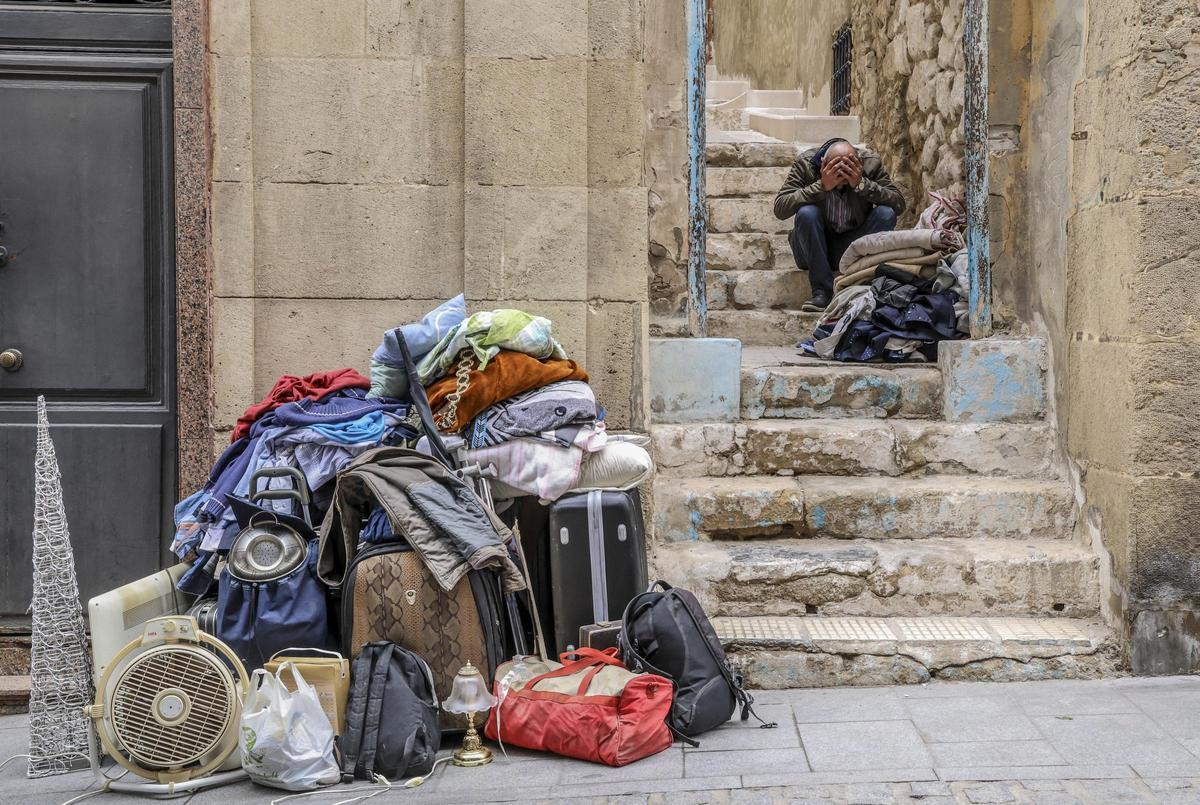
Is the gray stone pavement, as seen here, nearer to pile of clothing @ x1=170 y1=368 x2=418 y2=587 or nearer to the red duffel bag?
the red duffel bag

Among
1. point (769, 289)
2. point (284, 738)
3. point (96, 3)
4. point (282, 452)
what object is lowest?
point (284, 738)

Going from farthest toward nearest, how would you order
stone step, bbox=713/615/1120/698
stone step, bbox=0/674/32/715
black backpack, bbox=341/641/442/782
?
stone step, bbox=0/674/32/715 < stone step, bbox=713/615/1120/698 < black backpack, bbox=341/641/442/782

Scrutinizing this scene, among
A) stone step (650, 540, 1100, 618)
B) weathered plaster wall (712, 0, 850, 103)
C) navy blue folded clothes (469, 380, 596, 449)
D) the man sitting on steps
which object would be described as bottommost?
stone step (650, 540, 1100, 618)

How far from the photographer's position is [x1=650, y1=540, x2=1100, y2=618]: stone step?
457 centimetres

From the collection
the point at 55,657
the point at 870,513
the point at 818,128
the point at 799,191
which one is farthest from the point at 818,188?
the point at 55,657

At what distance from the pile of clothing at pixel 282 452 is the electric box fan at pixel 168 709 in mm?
485

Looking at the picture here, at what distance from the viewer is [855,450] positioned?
201 inches

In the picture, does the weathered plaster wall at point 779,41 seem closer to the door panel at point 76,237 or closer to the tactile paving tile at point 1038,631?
the tactile paving tile at point 1038,631

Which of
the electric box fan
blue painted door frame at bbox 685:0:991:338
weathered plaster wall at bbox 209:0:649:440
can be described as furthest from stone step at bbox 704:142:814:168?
the electric box fan

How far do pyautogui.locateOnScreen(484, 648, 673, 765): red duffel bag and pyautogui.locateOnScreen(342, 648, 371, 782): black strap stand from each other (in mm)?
415

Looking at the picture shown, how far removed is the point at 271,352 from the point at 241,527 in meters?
0.97

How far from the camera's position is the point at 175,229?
462 centimetres

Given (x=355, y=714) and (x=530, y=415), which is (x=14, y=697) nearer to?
(x=355, y=714)

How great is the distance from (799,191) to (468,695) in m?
4.91
